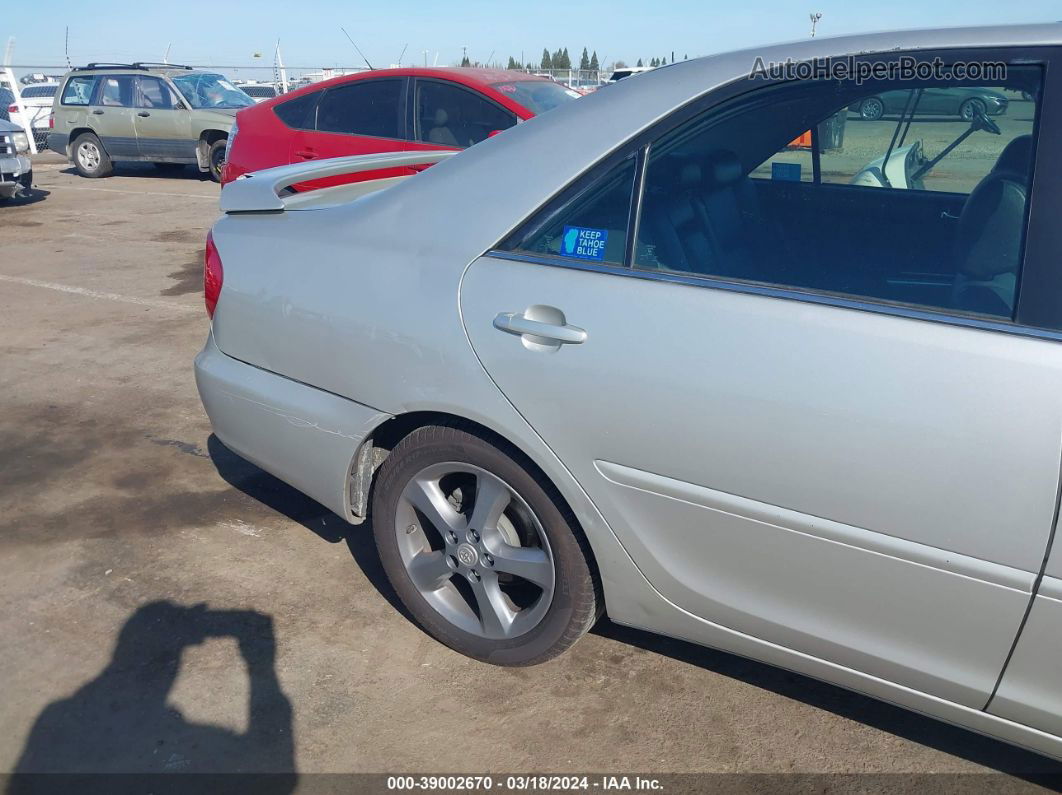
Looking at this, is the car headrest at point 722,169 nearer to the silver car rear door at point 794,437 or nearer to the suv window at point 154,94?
the silver car rear door at point 794,437

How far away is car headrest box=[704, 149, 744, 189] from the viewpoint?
2.40 metres

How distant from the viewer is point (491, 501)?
255 centimetres

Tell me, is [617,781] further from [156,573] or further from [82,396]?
[82,396]

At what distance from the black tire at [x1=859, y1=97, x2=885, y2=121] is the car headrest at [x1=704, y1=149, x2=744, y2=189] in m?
0.33

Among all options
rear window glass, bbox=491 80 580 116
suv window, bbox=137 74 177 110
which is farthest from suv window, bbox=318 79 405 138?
suv window, bbox=137 74 177 110

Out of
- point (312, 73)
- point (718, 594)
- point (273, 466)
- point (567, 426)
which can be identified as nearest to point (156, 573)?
point (273, 466)

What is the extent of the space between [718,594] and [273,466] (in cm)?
152

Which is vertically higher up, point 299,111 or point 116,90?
point 116,90

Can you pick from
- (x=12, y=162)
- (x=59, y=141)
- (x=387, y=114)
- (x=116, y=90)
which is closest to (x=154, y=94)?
(x=116, y=90)

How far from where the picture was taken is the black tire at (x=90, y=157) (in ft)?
46.2

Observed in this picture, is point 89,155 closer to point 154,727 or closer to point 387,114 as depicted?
point 387,114

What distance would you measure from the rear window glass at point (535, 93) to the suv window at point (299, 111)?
1.60 meters

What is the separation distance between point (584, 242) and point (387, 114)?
5.52m

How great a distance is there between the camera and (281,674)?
274 centimetres
